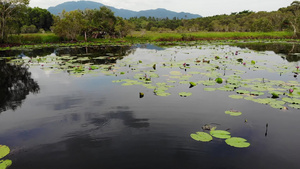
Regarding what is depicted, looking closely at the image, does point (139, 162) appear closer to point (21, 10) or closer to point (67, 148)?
point (67, 148)

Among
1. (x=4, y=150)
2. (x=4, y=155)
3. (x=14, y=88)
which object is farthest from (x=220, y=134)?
(x=14, y=88)

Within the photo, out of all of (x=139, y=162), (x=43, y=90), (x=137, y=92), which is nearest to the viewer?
(x=139, y=162)

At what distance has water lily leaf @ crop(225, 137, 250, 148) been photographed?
436 cm

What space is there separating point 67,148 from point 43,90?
6.10 m

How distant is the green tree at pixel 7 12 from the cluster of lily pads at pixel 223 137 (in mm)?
47757

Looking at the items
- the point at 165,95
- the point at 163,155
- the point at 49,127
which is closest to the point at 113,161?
the point at 163,155

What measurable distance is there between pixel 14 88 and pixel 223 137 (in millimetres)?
10385

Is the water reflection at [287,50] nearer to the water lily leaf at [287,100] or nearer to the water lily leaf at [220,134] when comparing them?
the water lily leaf at [287,100]

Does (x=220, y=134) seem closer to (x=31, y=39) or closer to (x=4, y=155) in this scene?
(x=4, y=155)

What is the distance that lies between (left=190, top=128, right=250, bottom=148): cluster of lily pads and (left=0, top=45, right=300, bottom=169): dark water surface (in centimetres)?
13

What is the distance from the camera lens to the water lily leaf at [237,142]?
14.3 feet

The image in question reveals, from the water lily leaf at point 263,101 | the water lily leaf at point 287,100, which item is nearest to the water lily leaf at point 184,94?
the water lily leaf at point 263,101

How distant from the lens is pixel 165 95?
26.7 ft

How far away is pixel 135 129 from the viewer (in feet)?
18.1
